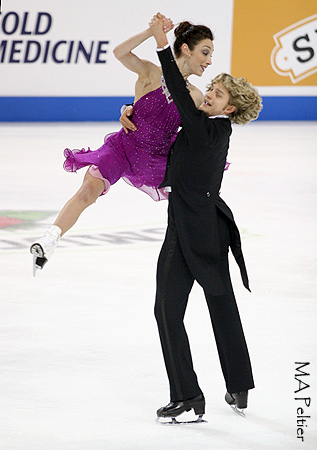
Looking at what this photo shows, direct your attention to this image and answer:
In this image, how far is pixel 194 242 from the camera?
295cm

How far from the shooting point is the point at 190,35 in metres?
3.40

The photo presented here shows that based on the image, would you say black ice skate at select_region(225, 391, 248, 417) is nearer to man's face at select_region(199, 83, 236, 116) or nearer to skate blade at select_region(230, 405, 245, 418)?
skate blade at select_region(230, 405, 245, 418)

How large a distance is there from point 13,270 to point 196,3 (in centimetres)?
908

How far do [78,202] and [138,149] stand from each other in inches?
15.0

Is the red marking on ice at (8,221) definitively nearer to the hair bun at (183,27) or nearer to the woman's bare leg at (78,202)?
the woman's bare leg at (78,202)

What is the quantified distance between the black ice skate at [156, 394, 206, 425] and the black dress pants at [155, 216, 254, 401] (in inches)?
0.7

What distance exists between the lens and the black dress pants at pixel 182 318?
2998 mm

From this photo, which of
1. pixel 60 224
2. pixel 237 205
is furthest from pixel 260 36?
pixel 60 224

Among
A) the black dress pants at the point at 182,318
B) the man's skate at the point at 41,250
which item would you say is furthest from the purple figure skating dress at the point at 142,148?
the black dress pants at the point at 182,318

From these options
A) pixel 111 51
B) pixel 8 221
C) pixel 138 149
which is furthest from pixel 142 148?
pixel 111 51

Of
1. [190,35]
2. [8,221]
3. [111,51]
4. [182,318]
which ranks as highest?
[111,51]

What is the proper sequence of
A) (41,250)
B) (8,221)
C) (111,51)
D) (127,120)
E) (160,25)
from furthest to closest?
1. (111,51)
2. (8,221)
3. (127,120)
4. (41,250)
5. (160,25)

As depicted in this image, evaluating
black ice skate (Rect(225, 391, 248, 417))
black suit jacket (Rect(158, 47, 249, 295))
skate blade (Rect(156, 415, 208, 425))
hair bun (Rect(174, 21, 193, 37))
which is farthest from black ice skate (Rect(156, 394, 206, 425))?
hair bun (Rect(174, 21, 193, 37))

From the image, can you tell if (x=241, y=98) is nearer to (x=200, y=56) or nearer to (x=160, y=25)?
(x=160, y=25)
